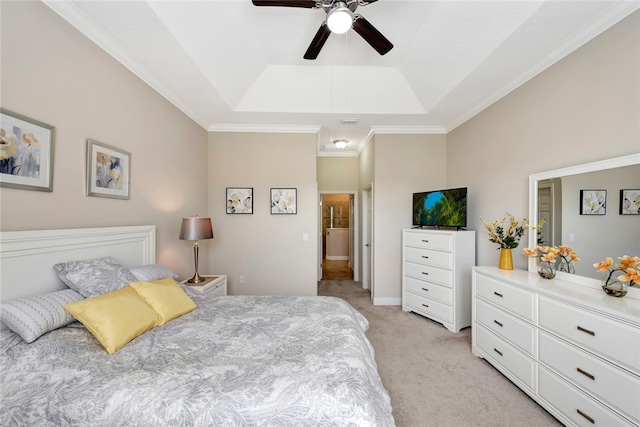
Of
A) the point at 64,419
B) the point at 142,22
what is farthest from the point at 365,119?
the point at 64,419

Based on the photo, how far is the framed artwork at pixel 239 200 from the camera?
3.87m

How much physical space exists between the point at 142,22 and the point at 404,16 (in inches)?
82.3

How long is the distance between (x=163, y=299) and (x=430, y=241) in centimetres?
294

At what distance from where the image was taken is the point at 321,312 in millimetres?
1880

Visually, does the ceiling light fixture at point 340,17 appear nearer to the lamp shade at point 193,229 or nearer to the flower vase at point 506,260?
the lamp shade at point 193,229

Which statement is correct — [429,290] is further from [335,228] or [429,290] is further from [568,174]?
[335,228]

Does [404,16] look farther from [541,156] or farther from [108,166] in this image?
[108,166]

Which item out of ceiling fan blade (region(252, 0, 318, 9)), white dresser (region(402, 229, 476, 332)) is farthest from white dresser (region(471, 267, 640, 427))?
ceiling fan blade (region(252, 0, 318, 9))

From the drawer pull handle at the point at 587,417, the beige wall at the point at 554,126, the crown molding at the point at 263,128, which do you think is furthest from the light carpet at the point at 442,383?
the crown molding at the point at 263,128

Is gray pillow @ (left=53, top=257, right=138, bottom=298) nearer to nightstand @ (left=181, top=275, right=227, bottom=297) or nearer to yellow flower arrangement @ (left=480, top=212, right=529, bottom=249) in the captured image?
nightstand @ (left=181, top=275, right=227, bottom=297)

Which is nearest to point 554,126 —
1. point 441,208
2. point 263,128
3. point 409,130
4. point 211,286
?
point 441,208

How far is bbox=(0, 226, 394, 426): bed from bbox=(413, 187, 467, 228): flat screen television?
2.29 meters

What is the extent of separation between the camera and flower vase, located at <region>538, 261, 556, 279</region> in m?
2.05

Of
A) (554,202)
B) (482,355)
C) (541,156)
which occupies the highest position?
(541,156)
